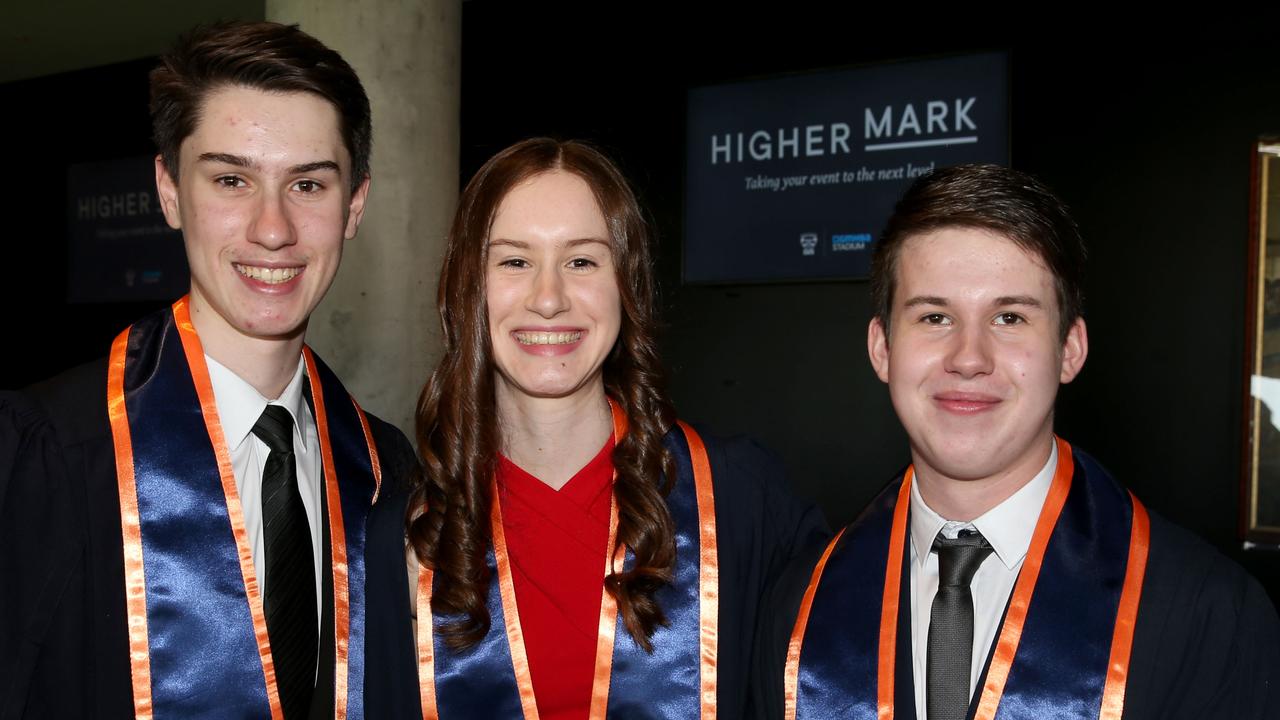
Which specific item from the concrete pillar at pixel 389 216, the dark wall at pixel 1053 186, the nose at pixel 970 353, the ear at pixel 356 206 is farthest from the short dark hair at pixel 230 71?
the dark wall at pixel 1053 186

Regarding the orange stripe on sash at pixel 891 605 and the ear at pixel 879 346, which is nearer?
the orange stripe on sash at pixel 891 605

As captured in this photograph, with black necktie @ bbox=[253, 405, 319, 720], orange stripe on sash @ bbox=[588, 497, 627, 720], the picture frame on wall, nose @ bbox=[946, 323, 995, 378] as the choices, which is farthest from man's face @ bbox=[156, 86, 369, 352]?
the picture frame on wall

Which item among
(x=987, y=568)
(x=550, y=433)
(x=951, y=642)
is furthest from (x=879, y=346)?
(x=550, y=433)

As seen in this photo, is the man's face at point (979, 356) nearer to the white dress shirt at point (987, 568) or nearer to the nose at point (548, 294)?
the white dress shirt at point (987, 568)

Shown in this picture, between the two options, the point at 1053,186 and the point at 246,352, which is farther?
the point at 1053,186

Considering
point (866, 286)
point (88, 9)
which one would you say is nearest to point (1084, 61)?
point (866, 286)

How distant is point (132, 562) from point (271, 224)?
577 millimetres

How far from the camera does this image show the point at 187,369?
5.82ft

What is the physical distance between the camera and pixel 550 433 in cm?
192

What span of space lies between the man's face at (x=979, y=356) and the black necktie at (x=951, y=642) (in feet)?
0.49

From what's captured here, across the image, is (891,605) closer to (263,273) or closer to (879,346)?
(879,346)

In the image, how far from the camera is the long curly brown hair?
181cm

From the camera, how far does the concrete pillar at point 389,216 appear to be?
11.9 feet

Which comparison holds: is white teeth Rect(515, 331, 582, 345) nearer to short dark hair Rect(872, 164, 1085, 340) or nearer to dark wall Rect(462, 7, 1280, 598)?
short dark hair Rect(872, 164, 1085, 340)
